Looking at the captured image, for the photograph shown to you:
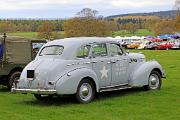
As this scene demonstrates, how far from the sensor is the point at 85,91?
12750 millimetres

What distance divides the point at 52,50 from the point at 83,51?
888 mm

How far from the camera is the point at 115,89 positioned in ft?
45.4

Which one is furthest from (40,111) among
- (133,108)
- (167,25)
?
(167,25)

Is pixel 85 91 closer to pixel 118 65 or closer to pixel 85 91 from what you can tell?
pixel 85 91

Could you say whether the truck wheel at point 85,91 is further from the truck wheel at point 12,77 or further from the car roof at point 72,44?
the truck wheel at point 12,77

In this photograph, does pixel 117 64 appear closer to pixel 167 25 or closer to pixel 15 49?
pixel 15 49

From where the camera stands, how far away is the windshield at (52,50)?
43.3ft

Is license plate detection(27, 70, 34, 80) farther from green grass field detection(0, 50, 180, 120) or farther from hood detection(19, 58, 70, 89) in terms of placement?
green grass field detection(0, 50, 180, 120)

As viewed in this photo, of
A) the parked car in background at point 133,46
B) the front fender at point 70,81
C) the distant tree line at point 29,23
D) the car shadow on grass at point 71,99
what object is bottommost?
the parked car in background at point 133,46

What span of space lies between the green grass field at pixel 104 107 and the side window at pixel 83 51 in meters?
1.27


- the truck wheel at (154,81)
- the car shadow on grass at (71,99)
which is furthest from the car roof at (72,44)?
the truck wheel at (154,81)

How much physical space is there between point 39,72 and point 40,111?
4.34ft

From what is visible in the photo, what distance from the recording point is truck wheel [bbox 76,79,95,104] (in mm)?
12586

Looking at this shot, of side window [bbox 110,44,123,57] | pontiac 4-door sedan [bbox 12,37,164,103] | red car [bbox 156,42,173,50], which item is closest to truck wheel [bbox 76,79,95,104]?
pontiac 4-door sedan [bbox 12,37,164,103]
